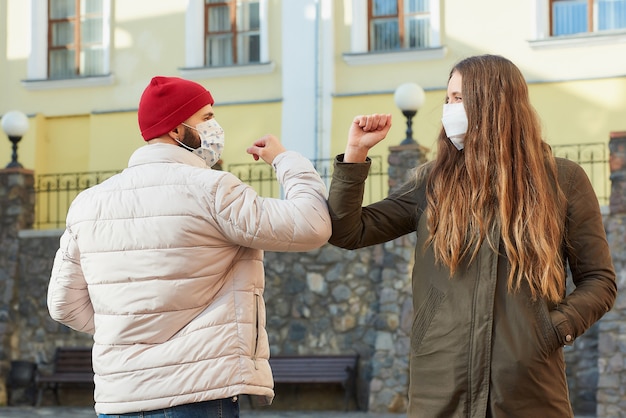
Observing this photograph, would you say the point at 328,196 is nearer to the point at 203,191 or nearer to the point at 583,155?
the point at 203,191

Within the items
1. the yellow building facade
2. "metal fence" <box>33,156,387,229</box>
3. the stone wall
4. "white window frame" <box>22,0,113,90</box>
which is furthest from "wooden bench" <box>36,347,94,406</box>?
"white window frame" <box>22,0,113,90</box>

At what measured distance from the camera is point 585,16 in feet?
52.5

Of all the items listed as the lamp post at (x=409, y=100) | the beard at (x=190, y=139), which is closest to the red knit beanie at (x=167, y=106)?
the beard at (x=190, y=139)

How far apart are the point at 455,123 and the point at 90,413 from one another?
10316 mm

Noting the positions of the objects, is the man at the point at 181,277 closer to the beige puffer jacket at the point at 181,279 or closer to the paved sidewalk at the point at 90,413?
the beige puffer jacket at the point at 181,279

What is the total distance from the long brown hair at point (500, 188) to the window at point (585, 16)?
12518 millimetres

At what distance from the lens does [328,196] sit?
3914 mm

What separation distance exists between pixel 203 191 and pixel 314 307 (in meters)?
10.4

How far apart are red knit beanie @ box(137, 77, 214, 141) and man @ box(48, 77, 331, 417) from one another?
0.35 ft

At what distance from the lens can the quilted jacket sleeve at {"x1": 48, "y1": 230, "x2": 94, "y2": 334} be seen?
388 cm

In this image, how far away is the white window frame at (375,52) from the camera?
54.0 feet

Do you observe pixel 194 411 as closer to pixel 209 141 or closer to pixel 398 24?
pixel 209 141

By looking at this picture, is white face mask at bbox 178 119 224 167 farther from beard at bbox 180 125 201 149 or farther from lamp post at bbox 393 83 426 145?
lamp post at bbox 393 83 426 145

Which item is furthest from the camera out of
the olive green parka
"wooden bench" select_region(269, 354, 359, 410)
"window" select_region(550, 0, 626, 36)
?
"window" select_region(550, 0, 626, 36)
